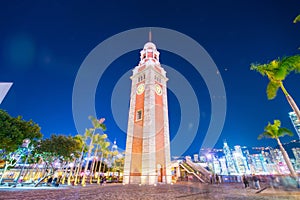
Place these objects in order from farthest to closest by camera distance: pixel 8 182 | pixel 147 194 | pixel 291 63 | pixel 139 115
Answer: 1. pixel 139 115
2. pixel 8 182
3. pixel 291 63
4. pixel 147 194

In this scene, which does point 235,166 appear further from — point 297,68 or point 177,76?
point 297,68

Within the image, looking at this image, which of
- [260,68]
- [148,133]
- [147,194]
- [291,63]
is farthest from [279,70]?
[148,133]

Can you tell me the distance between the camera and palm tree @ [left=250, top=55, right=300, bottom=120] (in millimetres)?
11516

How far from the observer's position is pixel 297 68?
11.5 meters

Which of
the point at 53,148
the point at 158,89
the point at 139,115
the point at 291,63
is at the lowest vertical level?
the point at 53,148

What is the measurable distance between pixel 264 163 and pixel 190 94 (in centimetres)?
12596

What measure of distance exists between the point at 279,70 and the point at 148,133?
1914 cm

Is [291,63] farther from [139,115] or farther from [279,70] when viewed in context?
[139,115]

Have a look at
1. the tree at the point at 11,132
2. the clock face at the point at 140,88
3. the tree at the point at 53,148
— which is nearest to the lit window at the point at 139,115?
the clock face at the point at 140,88

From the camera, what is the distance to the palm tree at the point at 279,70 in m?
11.5

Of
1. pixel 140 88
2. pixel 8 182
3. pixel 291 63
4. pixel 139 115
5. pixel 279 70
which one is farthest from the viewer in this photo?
pixel 140 88

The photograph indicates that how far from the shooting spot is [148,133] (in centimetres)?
2647

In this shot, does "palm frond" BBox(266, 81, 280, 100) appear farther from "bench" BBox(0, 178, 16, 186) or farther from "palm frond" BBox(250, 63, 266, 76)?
"bench" BBox(0, 178, 16, 186)

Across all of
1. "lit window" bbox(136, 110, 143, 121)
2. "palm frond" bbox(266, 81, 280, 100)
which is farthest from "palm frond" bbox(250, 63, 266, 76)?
"lit window" bbox(136, 110, 143, 121)
